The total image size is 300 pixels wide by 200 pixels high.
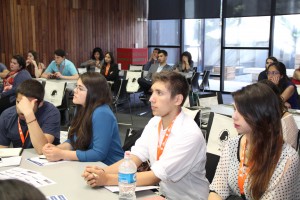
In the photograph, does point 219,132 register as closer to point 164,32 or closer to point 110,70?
point 110,70

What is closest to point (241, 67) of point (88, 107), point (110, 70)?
point (110, 70)

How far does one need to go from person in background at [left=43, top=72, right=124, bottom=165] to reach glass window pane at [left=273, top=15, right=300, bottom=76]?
25.5ft

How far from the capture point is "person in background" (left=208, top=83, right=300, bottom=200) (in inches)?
74.7

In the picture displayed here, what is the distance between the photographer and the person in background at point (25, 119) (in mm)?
2949

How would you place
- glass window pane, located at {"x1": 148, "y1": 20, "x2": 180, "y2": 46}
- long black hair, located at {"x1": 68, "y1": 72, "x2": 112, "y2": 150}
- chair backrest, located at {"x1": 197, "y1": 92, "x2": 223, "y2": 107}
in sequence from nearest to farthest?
long black hair, located at {"x1": 68, "y1": 72, "x2": 112, "y2": 150} → chair backrest, located at {"x1": 197, "y1": 92, "x2": 223, "y2": 107} → glass window pane, located at {"x1": 148, "y1": 20, "x2": 180, "y2": 46}

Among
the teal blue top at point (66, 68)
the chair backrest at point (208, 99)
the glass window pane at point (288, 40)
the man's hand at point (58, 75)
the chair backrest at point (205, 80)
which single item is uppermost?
the glass window pane at point (288, 40)

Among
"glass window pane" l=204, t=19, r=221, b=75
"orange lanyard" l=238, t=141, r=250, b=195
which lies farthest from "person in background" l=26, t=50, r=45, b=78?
"orange lanyard" l=238, t=141, r=250, b=195

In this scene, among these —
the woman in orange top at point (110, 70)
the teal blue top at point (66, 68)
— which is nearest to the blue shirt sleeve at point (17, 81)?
the teal blue top at point (66, 68)

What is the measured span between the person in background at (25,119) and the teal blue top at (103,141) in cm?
45

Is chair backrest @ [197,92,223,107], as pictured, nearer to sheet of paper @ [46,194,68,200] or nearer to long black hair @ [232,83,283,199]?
long black hair @ [232,83,283,199]

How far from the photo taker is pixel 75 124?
286cm

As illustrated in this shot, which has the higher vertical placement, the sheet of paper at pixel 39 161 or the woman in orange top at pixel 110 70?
the woman in orange top at pixel 110 70

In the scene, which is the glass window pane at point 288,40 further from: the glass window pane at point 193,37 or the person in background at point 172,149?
the person in background at point 172,149

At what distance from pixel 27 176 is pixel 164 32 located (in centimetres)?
A: 1039
